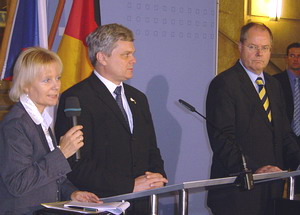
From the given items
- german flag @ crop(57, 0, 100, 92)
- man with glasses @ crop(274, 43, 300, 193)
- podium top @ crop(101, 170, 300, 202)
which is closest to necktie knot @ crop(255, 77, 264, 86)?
podium top @ crop(101, 170, 300, 202)

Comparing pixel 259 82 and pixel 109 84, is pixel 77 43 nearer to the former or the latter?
pixel 109 84

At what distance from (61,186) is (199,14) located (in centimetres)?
264

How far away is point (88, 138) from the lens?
2.82m

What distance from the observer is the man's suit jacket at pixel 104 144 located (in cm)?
277

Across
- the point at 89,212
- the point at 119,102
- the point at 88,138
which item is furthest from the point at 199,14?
the point at 89,212

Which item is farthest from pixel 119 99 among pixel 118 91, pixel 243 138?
pixel 243 138

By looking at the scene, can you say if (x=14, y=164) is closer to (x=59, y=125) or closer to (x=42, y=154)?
(x=42, y=154)

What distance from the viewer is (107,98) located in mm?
2934

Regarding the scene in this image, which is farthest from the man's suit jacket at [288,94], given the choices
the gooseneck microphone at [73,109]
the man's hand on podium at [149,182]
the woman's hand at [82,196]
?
the gooseneck microphone at [73,109]

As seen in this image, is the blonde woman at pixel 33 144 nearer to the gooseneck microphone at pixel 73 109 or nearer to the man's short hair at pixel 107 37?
the gooseneck microphone at pixel 73 109

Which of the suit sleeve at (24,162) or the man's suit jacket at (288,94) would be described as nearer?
the suit sleeve at (24,162)

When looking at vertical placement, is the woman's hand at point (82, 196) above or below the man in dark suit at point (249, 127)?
below

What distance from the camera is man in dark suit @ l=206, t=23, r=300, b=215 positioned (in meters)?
2.97

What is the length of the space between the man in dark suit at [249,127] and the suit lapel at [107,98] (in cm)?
53
